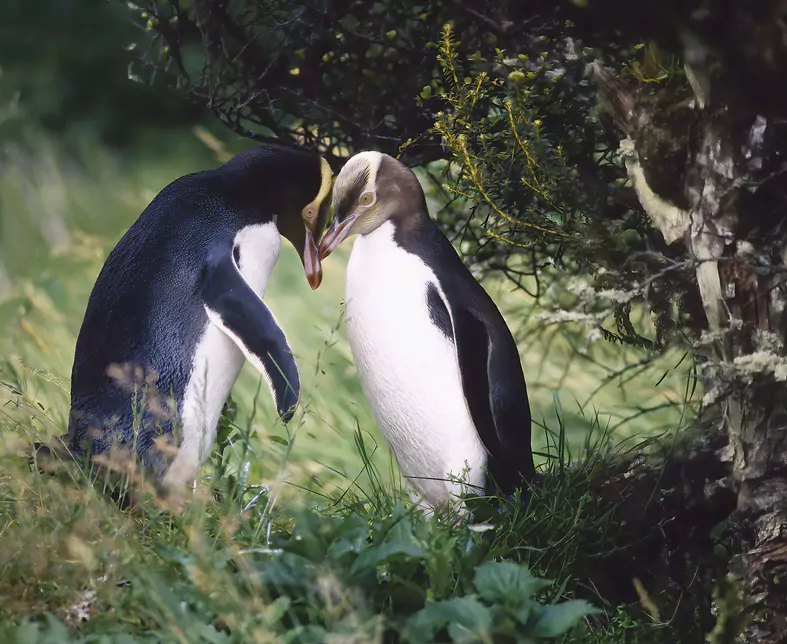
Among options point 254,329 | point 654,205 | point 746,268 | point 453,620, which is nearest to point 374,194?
point 254,329

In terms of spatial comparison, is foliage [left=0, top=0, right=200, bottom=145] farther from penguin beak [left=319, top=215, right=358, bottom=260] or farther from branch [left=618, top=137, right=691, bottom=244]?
branch [left=618, top=137, right=691, bottom=244]

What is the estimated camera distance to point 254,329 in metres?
2.26

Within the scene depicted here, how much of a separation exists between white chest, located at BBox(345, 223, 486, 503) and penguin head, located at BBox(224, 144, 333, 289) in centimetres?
27

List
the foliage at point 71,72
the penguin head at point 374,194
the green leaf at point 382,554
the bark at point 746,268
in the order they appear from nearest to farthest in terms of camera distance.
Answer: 1. the green leaf at point 382,554
2. the bark at point 746,268
3. the penguin head at point 374,194
4. the foliage at point 71,72

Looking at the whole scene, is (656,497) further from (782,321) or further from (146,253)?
(146,253)

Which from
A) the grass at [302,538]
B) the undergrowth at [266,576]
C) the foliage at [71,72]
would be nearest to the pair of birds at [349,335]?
the grass at [302,538]

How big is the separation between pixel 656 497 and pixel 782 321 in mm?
544

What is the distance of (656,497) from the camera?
6.79 ft

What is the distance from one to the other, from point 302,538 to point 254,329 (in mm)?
767

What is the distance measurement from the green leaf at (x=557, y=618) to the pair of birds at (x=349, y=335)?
65 cm

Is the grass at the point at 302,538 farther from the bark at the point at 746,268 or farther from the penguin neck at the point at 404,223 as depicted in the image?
the penguin neck at the point at 404,223

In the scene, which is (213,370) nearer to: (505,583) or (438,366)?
(438,366)

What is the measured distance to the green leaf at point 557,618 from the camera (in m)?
1.45

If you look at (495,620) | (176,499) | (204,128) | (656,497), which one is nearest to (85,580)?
(176,499)
